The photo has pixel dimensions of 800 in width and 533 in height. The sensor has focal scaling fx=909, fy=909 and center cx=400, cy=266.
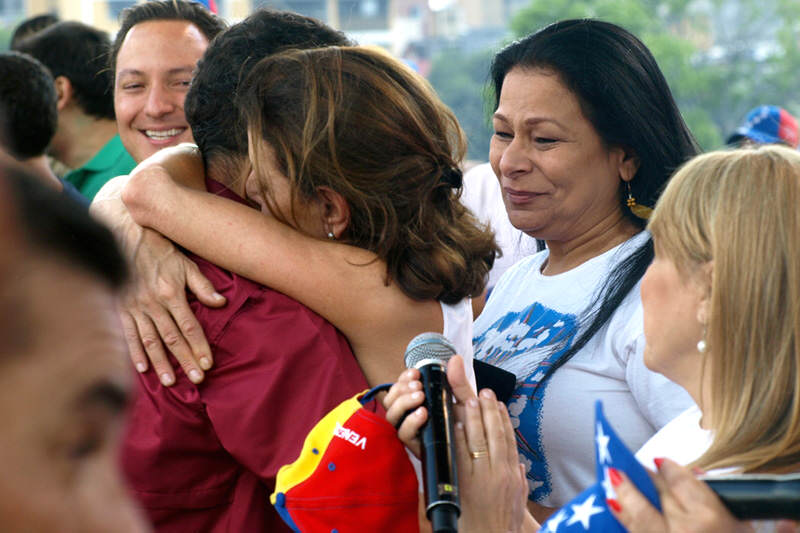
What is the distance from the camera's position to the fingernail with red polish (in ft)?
3.49

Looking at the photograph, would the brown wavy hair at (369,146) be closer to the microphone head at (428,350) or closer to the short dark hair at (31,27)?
the microphone head at (428,350)

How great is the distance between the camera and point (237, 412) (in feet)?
4.45

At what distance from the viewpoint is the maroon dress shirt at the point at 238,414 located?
1.36 m

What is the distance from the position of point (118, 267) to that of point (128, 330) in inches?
46.3

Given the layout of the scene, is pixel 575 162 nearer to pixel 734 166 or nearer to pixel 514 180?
pixel 514 180

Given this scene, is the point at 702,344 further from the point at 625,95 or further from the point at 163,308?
the point at 625,95

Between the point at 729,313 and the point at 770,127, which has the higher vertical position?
the point at 729,313

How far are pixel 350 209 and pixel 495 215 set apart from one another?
1792 mm

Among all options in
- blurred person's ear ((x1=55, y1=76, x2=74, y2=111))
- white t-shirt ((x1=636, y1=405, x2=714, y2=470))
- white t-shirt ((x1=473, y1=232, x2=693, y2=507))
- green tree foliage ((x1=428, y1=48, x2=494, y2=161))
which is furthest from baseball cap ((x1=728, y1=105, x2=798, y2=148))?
white t-shirt ((x1=636, y1=405, x2=714, y2=470))

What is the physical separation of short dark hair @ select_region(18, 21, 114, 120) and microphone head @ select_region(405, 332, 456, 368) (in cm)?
277

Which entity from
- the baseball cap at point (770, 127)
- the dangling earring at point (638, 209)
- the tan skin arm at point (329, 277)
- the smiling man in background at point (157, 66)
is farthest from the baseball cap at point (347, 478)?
the baseball cap at point (770, 127)

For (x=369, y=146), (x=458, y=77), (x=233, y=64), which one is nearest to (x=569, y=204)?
(x=369, y=146)

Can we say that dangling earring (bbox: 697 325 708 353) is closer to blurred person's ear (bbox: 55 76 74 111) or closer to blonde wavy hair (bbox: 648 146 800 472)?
blonde wavy hair (bbox: 648 146 800 472)

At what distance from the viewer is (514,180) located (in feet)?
7.40
